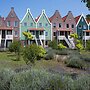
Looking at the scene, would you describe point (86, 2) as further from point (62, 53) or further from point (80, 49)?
point (80, 49)

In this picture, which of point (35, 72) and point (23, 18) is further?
point (23, 18)

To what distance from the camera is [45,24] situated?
60938 millimetres

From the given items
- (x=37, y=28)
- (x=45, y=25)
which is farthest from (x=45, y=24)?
(x=37, y=28)

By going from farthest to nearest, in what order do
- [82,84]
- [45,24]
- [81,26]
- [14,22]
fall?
[81,26]
[45,24]
[14,22]
[82,84]

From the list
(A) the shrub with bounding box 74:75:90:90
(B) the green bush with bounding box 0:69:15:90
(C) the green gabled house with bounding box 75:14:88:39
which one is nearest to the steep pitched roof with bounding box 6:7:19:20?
(C) the green gabled house with bounding box 75:14:88:39

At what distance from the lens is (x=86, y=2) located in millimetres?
13602

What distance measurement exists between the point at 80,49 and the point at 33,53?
2563cm

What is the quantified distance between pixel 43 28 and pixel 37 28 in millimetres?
1739

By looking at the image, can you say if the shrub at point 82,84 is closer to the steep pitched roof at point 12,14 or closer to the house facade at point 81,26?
the steep pitched roof at point 12,14

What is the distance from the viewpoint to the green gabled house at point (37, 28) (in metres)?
58.5

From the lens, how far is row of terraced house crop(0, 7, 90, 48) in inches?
2282

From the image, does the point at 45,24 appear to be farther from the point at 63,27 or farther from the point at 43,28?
the point at 63,27

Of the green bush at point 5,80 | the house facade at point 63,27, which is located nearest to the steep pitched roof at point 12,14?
the house facade at point 63,27

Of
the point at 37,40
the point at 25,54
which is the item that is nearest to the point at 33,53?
the point at 25,54
